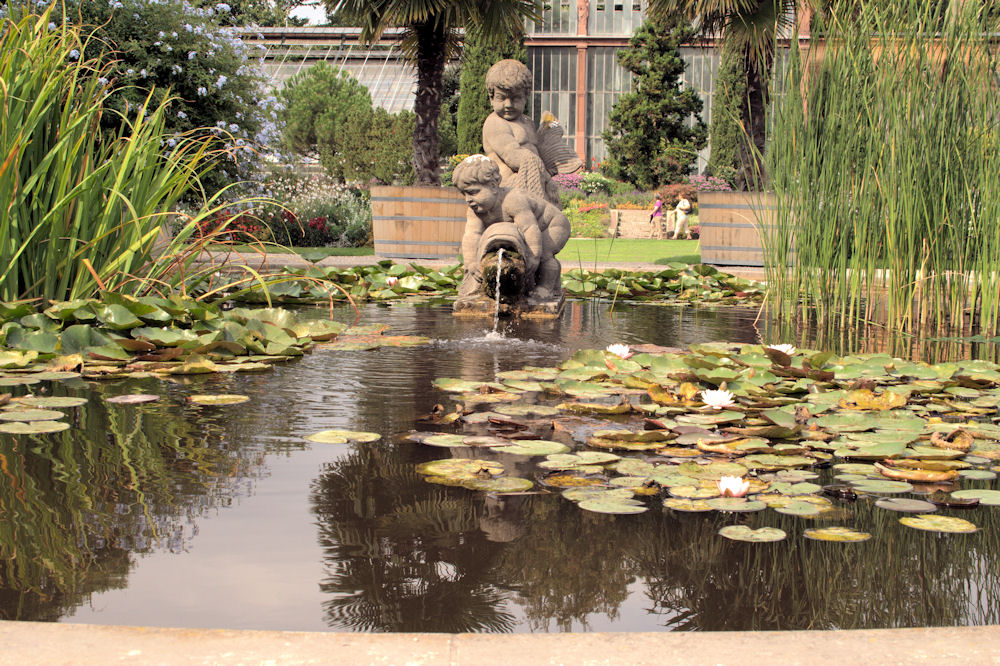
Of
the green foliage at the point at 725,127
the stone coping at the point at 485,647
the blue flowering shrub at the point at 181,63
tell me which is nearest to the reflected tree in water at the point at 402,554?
the stone coping at the point at 485,647

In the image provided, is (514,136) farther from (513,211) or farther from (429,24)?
(429,24)

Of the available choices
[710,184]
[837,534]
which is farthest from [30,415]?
[710,184]

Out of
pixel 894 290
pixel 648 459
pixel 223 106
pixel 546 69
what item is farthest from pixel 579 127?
pixel 648 459

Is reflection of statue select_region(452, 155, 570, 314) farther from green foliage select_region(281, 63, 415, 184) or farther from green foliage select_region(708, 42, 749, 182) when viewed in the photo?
green foliage select_region(708, 42, 749, 182)

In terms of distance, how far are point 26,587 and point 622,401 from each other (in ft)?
7.08

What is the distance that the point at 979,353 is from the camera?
14.8 ft

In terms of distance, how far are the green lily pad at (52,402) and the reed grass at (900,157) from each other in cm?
356

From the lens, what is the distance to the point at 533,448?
2.71 meters

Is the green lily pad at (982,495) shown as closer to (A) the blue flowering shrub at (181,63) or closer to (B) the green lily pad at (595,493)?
(B) the green lily pad at (595,493)

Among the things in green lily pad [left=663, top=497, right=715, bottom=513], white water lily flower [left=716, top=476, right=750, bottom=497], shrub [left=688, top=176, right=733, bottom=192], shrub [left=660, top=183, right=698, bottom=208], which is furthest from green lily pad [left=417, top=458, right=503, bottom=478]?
shrub [left=688, top=176, right=733, bottom=192]

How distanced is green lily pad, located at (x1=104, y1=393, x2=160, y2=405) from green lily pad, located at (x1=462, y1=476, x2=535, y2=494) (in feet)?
4.76

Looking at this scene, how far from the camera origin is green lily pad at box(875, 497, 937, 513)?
2.21m

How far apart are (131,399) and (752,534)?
217cm

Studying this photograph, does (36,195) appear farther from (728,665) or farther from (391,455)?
(728,665)
